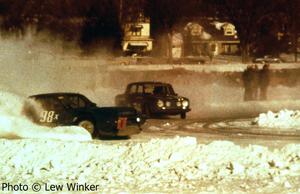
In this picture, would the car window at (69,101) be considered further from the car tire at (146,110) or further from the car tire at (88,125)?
the car tire at (146,110)

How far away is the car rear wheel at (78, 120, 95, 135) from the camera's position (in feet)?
58.5

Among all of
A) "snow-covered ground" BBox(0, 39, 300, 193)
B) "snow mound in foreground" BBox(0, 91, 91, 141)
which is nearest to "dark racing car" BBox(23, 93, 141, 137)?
"snow mound in foreground" BBox(0, 91, 91, 141)

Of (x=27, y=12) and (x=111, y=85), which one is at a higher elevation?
(x=27, y=12)

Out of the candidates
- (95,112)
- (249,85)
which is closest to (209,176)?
(95,112)

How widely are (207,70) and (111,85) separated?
706 centimetres

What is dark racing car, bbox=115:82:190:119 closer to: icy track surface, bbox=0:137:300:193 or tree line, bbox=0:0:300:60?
icy track surface, bbox=0:137:300:193

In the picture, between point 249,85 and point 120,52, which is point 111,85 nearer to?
point 249,85

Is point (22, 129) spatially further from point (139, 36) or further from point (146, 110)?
point (139, 36)

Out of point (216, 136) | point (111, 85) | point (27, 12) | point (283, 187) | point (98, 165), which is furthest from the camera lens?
point (27, 12)

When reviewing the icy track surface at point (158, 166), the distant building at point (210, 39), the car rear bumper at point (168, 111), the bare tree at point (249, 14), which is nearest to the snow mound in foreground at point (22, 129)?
the icy track surface at point (158, 166)

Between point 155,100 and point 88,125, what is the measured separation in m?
8.95

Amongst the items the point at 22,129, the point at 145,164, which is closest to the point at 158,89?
the point at 22,129

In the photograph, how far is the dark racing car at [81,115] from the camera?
17578 millimetres

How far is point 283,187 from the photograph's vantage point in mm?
10086
